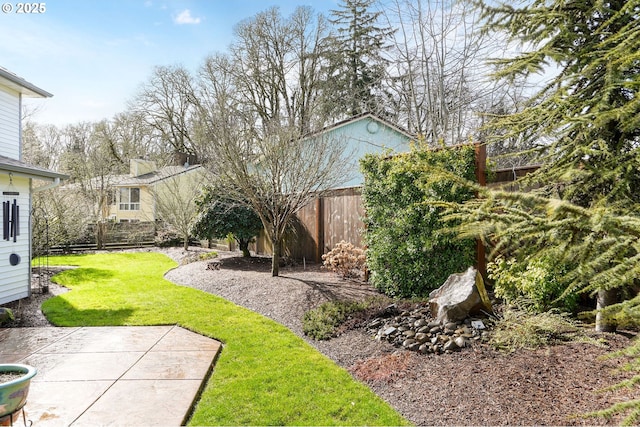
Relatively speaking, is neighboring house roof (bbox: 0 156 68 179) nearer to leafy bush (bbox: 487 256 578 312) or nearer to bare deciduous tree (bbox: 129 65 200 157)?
leafy bush (bbox: 487 256 578 312)

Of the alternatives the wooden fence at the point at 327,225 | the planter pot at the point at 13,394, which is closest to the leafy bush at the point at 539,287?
the wooden fence at the point at 327,225

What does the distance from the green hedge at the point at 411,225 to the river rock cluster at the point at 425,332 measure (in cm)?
107

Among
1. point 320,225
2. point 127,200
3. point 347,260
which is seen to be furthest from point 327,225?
point 127,200

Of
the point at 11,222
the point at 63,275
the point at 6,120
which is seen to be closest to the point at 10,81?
the point at 6,120

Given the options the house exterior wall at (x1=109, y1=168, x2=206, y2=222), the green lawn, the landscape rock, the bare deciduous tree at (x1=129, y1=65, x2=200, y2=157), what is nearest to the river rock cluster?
the green lawn

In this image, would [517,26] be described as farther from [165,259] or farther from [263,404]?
[165,259]

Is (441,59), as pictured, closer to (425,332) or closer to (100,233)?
(425,332)

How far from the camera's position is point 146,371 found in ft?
13.6

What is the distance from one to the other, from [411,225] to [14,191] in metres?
7.85

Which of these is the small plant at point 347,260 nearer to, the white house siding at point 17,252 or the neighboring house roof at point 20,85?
the white house siding at point 17,252

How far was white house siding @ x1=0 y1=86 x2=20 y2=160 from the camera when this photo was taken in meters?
8.12

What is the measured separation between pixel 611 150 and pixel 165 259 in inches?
525

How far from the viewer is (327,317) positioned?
5.58m
